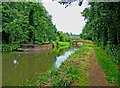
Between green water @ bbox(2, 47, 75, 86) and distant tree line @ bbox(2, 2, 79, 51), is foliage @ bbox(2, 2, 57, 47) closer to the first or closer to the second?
distant tree line @ bbox(2, 2, 79, 51)

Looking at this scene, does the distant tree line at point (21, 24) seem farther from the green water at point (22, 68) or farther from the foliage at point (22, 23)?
the green water at point (22, 68)

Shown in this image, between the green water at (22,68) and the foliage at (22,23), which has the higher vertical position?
the foliage at (22,23)

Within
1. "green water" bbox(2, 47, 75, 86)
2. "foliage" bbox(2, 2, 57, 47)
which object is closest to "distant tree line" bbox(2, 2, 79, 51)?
"foliage" bbox(2, 2, 57, 47)

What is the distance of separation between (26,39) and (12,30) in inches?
303

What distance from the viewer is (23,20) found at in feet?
120

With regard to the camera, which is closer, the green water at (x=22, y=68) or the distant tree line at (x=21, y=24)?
the green water at (x=22, y=68)

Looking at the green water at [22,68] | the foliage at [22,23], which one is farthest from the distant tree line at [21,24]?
the green water at [22,68]

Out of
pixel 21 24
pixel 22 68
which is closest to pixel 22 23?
pixel 21 24

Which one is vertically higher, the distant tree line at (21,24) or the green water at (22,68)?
the distant tree line at (21,24)

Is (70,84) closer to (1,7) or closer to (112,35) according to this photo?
(112,35)

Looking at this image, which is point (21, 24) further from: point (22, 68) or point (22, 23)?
point (22, 68)

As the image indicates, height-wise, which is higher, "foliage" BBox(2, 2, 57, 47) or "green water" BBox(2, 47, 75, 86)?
"foliage" BBox(2, 2, 57, 47)

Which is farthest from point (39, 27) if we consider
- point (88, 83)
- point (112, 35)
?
point (88, 83)

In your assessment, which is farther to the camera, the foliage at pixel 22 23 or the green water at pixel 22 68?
the foliage at pixel 22 23
